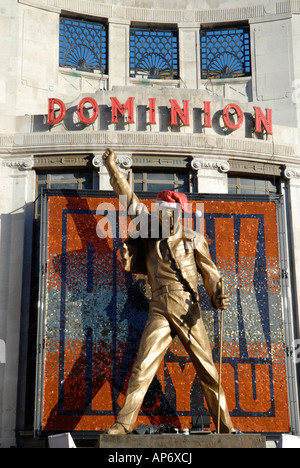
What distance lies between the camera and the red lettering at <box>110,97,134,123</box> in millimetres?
23141

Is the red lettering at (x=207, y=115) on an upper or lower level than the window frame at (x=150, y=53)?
lower

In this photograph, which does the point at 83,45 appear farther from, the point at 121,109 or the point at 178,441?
the point at 178,441

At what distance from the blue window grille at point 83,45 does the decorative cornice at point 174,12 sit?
45 centimetres

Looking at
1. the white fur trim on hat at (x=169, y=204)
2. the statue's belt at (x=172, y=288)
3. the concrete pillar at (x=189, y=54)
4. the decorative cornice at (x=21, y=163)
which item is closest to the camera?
the statue's belt at (x=172, y=288)

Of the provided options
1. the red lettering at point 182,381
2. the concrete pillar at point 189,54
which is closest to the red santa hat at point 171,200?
the red lettering at point 182,381

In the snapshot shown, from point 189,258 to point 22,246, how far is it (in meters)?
6.15

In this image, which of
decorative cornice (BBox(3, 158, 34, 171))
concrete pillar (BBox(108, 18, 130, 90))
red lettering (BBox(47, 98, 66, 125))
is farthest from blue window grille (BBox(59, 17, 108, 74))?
decorative cornice (BBox(3, 158, 34, 171))

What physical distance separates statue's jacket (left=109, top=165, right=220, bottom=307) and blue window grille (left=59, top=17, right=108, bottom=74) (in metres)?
9.44

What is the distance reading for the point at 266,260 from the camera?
852 inches

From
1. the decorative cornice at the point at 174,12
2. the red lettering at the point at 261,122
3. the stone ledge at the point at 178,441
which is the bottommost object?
the stone ledge at the point at 178,441

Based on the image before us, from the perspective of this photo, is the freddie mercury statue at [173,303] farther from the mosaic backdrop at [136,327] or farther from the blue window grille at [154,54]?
the blue window grille at [154,54]

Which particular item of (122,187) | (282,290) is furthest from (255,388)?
(122,187)

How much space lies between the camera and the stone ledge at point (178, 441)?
48.1ft

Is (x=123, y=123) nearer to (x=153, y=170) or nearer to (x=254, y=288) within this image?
(x=153, y=170)
